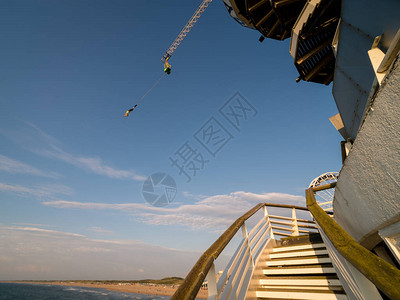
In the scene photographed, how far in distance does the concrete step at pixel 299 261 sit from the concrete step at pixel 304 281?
1.67 ft

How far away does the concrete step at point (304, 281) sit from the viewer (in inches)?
132

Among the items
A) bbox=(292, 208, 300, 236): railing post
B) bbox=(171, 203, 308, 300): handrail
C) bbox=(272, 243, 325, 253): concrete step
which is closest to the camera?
bbox=(171, 203, 308, 300): handrail

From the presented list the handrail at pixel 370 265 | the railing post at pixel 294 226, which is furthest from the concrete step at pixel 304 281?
the railing post at pixel 294 226

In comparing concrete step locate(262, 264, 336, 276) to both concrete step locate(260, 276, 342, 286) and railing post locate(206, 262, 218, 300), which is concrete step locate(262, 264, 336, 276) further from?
railing post locate(206, 262, 218, 300)

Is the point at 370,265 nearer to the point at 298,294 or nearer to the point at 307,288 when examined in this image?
the point at 298,294

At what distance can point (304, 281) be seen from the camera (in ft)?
11.8

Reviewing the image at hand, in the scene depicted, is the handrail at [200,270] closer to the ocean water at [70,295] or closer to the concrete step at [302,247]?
the concrete step at [302,247]

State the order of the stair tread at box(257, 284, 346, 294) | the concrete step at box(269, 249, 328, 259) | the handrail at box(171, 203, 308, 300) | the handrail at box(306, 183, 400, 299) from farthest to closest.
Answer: the concrete step at box(269, 249, 328, 259) < the stair tread at box(257, 284, 346, 294) < the handrail at box(171, 203, 308, 300) < the handrail at box(306, 183, 400, 299)

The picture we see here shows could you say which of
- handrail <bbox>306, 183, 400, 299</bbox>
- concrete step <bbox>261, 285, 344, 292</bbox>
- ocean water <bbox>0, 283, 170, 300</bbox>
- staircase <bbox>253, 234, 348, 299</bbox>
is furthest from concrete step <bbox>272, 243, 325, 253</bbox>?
ocean water <bbox>0, 283, 170, 300</bbox>

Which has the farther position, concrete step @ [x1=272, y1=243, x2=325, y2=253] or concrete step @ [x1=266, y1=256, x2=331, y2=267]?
concrete step @ [x1=272, y1=243, x2=325, y2=253]

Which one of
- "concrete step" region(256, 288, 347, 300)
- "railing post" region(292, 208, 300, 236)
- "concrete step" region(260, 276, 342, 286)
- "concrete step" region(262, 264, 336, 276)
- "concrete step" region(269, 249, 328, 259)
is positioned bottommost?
"concrete step" region(256, 288, 347, 300)

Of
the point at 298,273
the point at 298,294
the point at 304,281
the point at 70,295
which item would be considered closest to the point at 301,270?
the point at 298,273

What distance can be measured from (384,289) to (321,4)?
7626mm

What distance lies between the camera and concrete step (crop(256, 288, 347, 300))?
302cm
